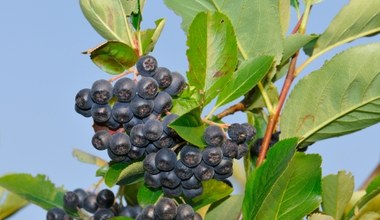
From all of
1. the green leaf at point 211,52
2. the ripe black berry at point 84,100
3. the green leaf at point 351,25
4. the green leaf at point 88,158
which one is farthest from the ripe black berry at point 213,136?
the green leaf at point 88,158

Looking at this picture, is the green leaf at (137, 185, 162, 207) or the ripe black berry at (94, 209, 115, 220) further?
the ripe black berry at (94, 209, 115, 220)

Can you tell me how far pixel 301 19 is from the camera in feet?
6.87

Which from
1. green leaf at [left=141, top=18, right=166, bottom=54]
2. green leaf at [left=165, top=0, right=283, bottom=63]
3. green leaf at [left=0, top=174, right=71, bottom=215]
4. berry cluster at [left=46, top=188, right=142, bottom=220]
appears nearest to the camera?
green leaf at [left=141, top=18, right=166, bottom=54]

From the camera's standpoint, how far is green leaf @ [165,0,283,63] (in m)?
1.89

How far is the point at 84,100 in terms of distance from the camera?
1765mm

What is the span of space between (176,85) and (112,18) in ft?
0.98

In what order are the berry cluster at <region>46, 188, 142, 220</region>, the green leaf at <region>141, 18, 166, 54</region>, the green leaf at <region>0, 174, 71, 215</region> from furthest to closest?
the green leaf at <region>0, 174, 71, 215</region>
the berry cluster at <region>46, 188, 142, 220</region>
the green leaf at <region>141, 18, 166, 54</region>

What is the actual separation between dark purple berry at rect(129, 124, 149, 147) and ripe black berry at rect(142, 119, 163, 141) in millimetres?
11

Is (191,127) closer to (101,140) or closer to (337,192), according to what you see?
(101,140)

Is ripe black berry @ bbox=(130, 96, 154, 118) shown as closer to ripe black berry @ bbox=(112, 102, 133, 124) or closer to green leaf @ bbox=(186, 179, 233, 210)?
ripe black berry @ bbox=(112, 102, 133, 124)

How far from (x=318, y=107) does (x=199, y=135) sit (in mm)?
407

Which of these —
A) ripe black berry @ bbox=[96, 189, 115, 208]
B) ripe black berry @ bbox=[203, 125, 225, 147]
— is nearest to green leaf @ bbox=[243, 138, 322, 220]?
ripe black berry @ bbox=[203, 125, 225, 147]

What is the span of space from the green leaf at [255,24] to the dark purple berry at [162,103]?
320 mm

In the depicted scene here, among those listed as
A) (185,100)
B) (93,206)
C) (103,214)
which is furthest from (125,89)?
(93,206)
